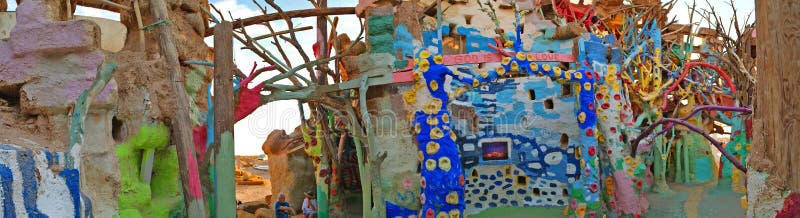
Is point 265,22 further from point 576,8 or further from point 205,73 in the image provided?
point 576,8

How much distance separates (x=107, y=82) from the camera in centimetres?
520

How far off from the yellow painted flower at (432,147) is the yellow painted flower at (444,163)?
0.51ft

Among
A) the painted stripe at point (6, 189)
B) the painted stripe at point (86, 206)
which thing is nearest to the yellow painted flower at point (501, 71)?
the painted stripe at point (86, 206)

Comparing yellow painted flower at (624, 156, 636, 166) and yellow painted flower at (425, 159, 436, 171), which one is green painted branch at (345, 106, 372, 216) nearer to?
yellow painted flower at (425, 159, 436, 171)

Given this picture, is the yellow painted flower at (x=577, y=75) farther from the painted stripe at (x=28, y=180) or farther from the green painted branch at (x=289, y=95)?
the painted stripe at (x=28, y=180)

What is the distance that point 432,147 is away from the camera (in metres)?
9.00

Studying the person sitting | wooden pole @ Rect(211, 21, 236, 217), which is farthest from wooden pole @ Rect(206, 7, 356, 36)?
wooden pole @ Rect(211, 21, 236, 217)

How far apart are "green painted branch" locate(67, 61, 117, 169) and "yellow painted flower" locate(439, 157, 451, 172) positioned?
4.89 metres

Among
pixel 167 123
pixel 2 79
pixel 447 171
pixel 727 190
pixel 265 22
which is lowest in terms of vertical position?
pixel 727 190

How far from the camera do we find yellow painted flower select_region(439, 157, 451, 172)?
891 centimetres

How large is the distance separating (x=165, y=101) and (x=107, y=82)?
1.48 meters

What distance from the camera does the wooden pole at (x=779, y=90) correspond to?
390 cm

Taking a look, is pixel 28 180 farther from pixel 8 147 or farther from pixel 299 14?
pixel 299 14

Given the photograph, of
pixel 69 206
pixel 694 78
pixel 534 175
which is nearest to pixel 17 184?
pixel 69 206
